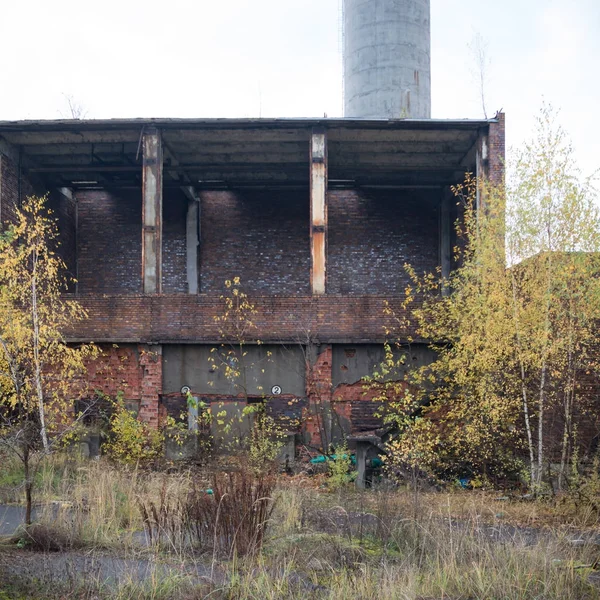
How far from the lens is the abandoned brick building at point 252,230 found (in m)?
13.9

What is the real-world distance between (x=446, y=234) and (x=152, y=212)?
342 inches

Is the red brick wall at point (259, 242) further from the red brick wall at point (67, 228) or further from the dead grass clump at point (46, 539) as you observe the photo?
the dead grass clump at point (46, 539)

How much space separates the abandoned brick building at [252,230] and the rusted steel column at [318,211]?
3cm

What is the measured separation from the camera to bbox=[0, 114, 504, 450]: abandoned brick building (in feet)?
45.8

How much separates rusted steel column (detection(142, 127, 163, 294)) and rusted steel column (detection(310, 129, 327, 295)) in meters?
3.29

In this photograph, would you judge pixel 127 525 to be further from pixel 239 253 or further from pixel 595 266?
pixel 239 253

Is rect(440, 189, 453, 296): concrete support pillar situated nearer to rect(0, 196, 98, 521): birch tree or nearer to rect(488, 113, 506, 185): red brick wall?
rect(488, 113, 506, 185): red brick wall

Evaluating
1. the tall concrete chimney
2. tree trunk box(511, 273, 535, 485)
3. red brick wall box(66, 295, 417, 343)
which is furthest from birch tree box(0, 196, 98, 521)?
the tall concrete chimney

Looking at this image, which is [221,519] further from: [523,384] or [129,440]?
[129,440]

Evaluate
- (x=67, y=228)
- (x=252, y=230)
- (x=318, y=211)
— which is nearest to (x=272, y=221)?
(x=252, y=230)

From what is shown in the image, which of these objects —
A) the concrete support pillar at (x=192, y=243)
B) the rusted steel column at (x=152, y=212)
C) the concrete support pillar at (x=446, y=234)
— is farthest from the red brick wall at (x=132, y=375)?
the concrete support pillar at (x=446, y=234)

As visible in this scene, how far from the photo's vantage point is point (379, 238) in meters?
20.1

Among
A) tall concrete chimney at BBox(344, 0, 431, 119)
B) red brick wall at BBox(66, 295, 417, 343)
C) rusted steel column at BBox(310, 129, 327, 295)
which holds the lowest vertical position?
red brick wall at BBox(66, 295, 417, 343)

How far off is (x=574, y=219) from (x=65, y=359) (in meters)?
9.02
